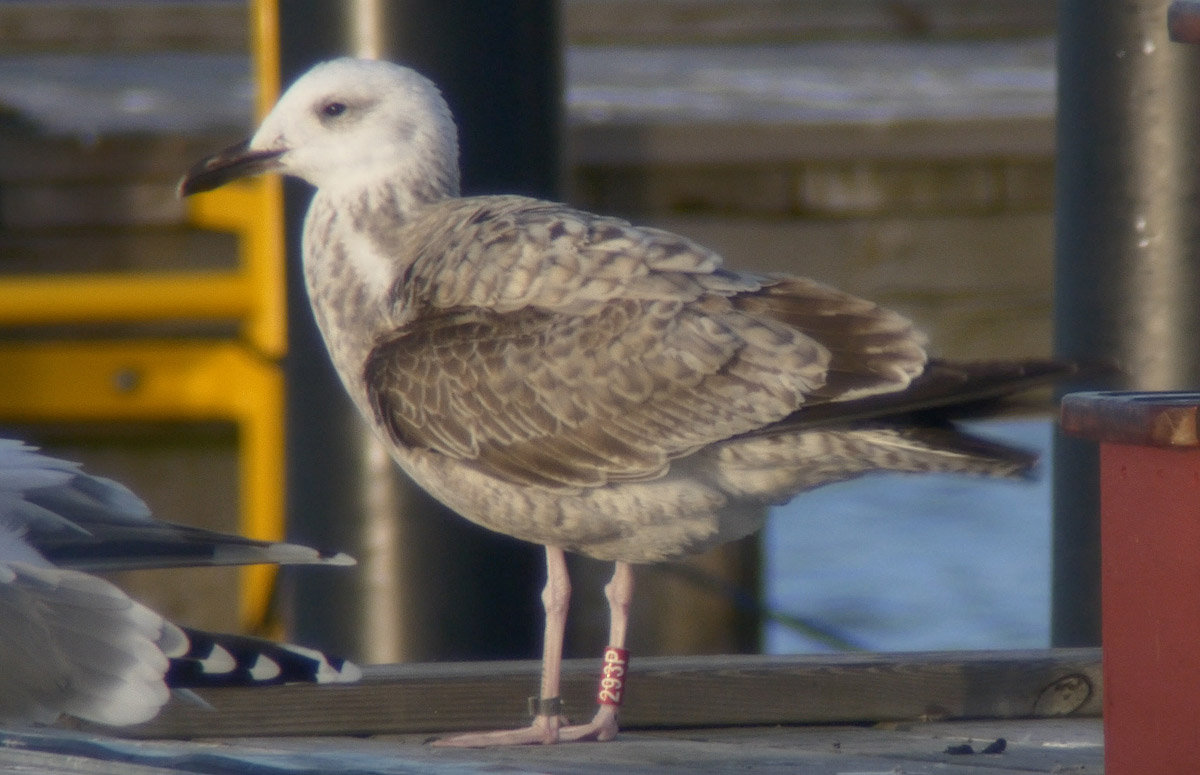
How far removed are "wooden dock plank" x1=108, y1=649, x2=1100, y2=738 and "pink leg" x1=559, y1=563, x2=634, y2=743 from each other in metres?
0.06

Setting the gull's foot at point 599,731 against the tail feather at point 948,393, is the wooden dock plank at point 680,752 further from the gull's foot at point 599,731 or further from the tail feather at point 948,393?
the tail feather at point 948,393

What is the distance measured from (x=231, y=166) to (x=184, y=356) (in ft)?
6.08

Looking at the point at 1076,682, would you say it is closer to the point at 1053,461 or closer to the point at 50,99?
the point at 1053,461

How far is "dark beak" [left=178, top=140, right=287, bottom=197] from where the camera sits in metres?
3.43

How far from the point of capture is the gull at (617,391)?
2.85 metres

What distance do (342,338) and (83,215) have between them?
7.30ft

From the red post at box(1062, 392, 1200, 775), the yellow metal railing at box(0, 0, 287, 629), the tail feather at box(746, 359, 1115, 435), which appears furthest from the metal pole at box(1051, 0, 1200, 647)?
the yellow metal railing at box(0, 0, 287, 629)

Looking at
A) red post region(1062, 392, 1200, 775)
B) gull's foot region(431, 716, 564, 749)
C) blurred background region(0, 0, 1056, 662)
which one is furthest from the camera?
blurred background region(0, 0, 1056, 662)

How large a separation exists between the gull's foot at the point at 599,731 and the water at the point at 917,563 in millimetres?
4232

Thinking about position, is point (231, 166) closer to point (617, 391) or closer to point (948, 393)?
point (617, 391)

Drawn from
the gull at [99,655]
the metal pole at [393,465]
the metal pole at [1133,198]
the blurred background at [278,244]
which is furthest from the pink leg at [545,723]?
the blurred background at [278,244]

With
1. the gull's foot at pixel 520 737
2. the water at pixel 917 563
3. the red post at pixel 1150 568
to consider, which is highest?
the red post at pixel 1150 568

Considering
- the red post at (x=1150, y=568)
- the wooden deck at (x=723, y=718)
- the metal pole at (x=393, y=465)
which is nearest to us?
the red post at (x=1150, y=568)

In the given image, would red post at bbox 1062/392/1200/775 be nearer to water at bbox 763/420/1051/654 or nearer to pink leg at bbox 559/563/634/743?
pink leg at bbox 559/563/634/743
